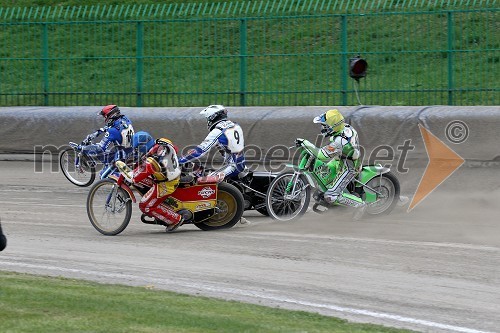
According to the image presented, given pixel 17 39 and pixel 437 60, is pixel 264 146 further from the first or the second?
pixel 17 39

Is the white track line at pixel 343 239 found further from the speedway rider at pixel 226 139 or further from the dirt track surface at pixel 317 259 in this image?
the speedway rider at pixel 226 139

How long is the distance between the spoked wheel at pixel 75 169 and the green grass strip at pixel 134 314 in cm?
988

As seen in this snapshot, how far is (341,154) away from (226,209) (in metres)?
2.05

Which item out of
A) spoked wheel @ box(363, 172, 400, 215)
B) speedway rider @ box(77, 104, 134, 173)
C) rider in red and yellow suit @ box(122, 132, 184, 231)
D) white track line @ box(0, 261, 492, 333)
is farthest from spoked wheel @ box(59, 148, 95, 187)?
white track line @ box(0, 261, 492, 333)

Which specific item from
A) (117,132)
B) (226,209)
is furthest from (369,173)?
(117,132)

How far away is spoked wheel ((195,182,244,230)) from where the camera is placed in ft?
47.1

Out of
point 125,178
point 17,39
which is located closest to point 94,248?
point 125,178

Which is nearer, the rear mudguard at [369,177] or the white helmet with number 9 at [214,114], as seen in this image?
the white helmet with number 9 at [214,114]

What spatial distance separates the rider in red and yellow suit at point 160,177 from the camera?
545 inches

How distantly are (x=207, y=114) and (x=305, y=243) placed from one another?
2.76m

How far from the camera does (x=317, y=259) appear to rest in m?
12.0

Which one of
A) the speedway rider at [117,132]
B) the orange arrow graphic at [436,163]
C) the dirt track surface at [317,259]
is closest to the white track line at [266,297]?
the dirt track surface at [317,259]

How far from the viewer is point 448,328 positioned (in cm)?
870

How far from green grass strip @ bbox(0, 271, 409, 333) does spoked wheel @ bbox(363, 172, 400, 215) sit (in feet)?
19.9
